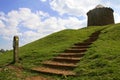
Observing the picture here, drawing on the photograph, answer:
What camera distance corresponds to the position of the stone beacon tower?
3791 cm

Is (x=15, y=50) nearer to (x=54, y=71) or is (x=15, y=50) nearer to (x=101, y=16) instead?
(x=54, y=71)

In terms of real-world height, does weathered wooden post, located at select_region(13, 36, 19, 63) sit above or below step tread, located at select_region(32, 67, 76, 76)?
above

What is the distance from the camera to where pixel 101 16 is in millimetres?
37969

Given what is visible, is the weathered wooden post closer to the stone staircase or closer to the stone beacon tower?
the stone staircase

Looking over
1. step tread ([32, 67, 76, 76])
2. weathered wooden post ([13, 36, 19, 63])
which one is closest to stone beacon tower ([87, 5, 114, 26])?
weathered wooden post ([13, 36, 19, 63])

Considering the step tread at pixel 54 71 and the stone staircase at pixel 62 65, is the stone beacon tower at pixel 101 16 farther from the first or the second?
the step tread at pixel 54 71

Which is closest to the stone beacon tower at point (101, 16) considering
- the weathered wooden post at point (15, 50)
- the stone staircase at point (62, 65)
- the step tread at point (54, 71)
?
the stone staircase at point (62, 65)

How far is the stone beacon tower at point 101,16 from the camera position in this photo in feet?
124

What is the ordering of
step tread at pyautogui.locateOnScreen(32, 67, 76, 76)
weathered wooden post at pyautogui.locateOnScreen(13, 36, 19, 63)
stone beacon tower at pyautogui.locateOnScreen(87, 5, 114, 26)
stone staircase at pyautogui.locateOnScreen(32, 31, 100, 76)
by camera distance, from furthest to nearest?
stone beacon tower at pyautogui.locateOnScreen(87, 5, 114, 26) < weathered wooden post at pyautogui.locateOnScreen(13, 36, 19, 63) < stone staircase at pyautogui.locateOnScreen(32, 31, 100, 76) < step tread at pyautogui.locateOnScreen(32, 67, 76, 76)

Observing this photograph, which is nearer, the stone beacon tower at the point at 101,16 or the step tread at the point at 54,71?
the step tread at the point at 54,71

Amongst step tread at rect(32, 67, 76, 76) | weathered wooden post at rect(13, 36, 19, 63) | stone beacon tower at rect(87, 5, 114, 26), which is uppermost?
stone beacon tower at rect(87, 5, 114, 26)

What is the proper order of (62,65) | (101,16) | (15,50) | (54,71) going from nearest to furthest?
(54,71)
(62,65)
(15,50)
(101,16)

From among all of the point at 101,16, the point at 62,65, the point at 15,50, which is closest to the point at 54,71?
the point at 62,65

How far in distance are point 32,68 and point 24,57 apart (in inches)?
138
